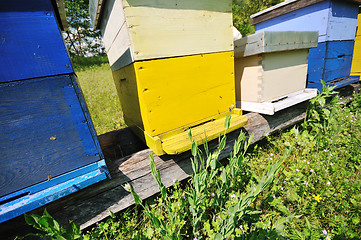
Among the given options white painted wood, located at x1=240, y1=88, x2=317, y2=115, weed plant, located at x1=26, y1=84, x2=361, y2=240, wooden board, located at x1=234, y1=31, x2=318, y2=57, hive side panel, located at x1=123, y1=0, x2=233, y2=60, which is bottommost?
weed plant, located at x1=26, y1=84, x2=361, y2=240

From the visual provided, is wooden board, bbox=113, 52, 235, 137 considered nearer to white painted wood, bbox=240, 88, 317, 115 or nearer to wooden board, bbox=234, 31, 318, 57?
wooden board, bbox=234, 31, 318, 57

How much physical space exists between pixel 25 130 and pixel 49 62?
41 centimetres

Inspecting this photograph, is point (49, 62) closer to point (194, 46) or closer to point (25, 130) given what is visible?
point (25, 130)

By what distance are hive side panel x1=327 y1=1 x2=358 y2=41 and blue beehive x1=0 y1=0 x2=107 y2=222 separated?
10.1 ft

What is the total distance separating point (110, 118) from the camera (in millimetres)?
3205

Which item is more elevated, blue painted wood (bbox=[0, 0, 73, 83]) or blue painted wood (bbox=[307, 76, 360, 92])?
blue painted wood (bbox=[0, 0, 73, 83])

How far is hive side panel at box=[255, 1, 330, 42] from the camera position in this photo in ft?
7.08

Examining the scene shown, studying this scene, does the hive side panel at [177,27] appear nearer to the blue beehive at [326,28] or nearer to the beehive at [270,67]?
the beehive at [270,67]

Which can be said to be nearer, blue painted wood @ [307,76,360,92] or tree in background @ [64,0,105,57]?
blue painted wood @ [307,76,360,92]

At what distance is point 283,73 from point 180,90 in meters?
1.42

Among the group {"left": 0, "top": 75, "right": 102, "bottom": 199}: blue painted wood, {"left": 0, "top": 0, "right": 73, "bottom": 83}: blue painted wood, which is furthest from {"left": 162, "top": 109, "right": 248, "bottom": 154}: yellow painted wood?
{"left": 0, "top": 0, "right": 73, "bottom": 83}: blue painted wood

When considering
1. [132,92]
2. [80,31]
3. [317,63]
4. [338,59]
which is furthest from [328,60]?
[80,31]

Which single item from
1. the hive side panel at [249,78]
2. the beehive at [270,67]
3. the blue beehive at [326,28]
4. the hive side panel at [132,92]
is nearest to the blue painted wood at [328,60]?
the blue beehive at [326,28]

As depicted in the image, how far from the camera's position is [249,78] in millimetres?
1933
